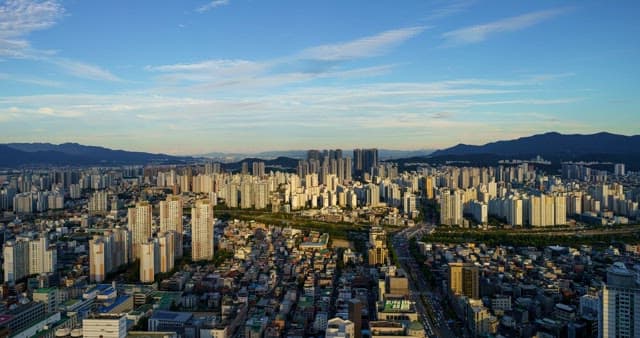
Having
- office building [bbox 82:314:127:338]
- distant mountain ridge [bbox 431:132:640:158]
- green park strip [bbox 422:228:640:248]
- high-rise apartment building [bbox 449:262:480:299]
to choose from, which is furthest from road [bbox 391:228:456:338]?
distant mountain ridge [bbox 431:132:640:158]

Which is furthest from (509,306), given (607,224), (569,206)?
(569,206)

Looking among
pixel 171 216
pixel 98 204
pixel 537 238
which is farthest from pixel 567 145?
pixel 171 216

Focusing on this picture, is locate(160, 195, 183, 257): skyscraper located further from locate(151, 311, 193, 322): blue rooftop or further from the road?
locate(151, 311, 193, 322): blue rooftop

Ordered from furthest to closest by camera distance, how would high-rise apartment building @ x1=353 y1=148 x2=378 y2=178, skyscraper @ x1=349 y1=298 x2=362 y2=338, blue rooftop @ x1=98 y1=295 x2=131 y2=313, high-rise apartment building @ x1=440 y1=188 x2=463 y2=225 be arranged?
high-rise apartment building @ x1=353 y1=148 x2=378 y2=178, high-rise apartment building @ x1=440 y1=188 x2=463 y2=225, blue rooftop @ x1=98 y1=295 x2=131 y2=313, skyscraper @ x1=349 y1=298 x2=362 y2=338

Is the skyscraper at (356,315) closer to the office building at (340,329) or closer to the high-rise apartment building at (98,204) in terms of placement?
the office building at (340,329)

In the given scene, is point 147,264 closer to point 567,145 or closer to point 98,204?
point 98,204

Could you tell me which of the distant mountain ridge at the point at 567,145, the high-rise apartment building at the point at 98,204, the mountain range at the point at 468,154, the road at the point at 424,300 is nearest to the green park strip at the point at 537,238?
the road at the point at 424,300

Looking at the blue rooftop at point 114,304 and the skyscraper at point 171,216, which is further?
the skyscraper at point 171,216
